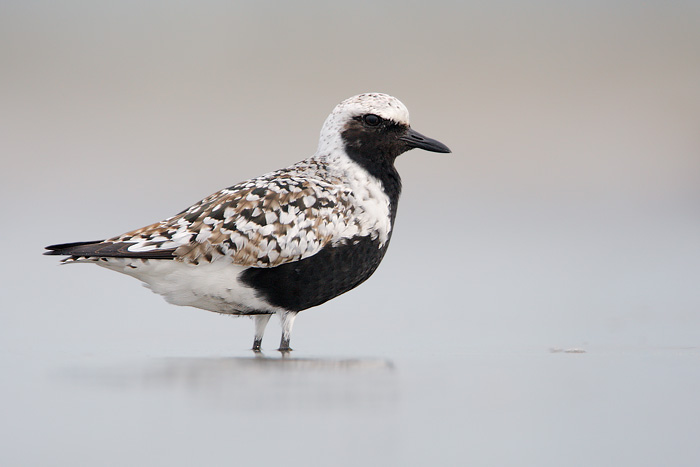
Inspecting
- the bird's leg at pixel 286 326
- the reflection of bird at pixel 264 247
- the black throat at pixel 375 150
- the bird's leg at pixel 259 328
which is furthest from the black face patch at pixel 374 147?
the bird's leg at pixel 259 328

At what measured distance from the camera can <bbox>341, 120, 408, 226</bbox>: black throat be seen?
7105 mm

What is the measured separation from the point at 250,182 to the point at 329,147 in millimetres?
731

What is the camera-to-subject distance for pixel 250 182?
6895 millimetres

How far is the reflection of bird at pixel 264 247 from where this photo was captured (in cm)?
633

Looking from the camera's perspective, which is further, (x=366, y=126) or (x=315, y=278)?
(x=366, y=126)

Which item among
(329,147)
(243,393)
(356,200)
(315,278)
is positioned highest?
(329,147)

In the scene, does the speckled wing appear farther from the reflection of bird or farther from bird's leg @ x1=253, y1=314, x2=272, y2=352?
bird's leg @ x1=253, y1=314, x2=272, y2=352

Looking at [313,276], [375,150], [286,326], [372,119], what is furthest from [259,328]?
[372,119]

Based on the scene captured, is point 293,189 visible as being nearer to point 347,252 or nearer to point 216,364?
point 347,252

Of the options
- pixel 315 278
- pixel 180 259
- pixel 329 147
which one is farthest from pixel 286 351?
pixel 329 147

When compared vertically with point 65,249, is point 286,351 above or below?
below

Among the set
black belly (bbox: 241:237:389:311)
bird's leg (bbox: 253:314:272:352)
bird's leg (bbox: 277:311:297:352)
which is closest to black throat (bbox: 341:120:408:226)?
black belly (bbox: 241:237:389:311)

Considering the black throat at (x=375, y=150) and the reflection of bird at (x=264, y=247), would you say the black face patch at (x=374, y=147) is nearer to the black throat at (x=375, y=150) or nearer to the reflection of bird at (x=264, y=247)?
the black throat at (x=375, y=150)

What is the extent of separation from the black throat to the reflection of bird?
0.14 m
